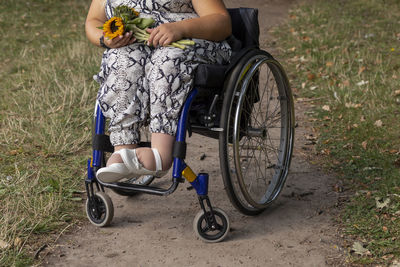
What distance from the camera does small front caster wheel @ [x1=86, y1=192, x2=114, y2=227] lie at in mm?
2812

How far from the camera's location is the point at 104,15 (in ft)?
9.67

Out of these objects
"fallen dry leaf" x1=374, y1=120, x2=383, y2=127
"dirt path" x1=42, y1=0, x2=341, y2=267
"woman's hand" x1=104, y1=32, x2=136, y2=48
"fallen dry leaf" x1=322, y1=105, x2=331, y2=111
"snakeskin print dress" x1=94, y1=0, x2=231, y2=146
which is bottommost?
"dirt path" x1=42, y1=0, x2=341, y2=267

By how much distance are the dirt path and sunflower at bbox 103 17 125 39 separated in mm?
951

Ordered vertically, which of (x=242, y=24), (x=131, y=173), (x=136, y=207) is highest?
(x=242, y=24)

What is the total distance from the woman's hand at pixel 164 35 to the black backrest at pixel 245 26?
1.39 feet

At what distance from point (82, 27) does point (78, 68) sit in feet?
8.75

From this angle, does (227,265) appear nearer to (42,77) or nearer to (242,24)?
(242,24)

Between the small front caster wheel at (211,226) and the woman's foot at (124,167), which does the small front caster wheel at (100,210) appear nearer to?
the woman's foot at (124,167)

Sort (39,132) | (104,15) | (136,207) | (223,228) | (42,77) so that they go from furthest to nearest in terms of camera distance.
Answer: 1. (42,77)
2. (39,132)
3. (136,207)
4. (104,15)
5. (223,228)

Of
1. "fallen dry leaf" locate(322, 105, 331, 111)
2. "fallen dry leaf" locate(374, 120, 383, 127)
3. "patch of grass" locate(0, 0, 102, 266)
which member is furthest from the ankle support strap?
"fallen dry leaf" locate(322, 105, 331, 111)

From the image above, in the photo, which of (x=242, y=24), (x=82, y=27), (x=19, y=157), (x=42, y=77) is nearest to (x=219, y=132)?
(x=242, y=24)

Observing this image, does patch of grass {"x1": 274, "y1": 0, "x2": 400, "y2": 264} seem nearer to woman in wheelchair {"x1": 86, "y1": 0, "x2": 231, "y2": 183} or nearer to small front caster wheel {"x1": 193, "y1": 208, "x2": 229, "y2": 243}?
small front caster wheel {"x1": 193, "y1": 208, "x2": 229, "y2": 243}

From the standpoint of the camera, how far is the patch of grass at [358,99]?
292 cm

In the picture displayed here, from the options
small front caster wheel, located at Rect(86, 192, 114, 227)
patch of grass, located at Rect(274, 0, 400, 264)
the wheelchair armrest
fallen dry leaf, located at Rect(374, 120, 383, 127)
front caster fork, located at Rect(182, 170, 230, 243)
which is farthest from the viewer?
fallen dry leaf, located at Rect(374, 120, 383, 127)
